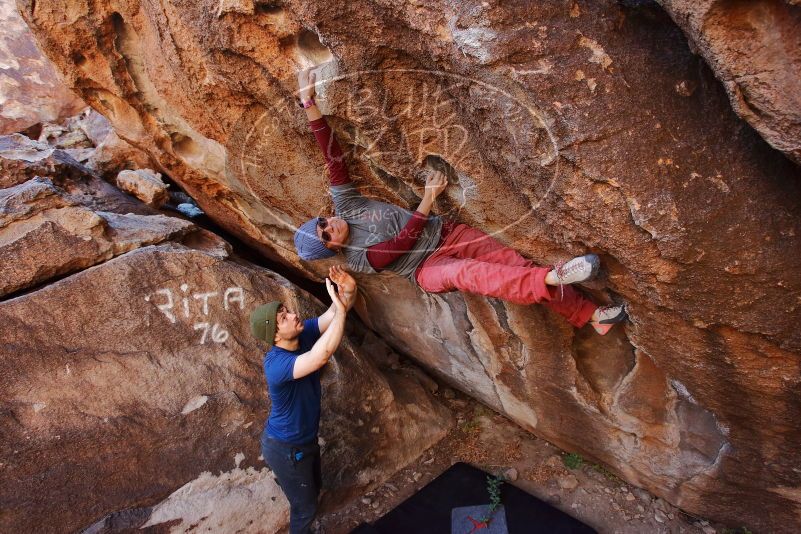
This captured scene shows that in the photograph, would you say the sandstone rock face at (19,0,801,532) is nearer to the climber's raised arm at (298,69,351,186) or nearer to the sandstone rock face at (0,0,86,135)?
the climber's raised arm at (298,69,351,186)

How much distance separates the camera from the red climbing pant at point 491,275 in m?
2.33

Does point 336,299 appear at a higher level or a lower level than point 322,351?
higher

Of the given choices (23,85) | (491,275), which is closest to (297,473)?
(491,275)

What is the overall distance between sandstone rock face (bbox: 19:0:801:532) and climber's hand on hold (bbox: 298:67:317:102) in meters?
0.06

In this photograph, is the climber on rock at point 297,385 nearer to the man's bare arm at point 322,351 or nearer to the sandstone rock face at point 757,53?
the man's bare arm at point 322,351

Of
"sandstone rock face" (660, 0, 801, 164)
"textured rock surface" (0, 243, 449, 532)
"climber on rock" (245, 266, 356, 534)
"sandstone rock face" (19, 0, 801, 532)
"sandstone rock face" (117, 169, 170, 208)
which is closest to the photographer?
"sandstone rock face" (660, 0, 801, 164)

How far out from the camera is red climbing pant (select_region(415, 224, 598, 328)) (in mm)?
2332

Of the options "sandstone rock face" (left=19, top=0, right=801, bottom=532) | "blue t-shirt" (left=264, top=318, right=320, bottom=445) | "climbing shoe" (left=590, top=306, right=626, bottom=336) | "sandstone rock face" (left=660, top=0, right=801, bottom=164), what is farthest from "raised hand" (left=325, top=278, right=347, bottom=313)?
"sandstone rock face" (left=660, top=0, right=801, bottom=164)

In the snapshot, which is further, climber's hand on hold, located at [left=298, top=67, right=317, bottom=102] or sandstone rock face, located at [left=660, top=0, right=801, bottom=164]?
climber's hand on hold, located at [left=298, top=67, right=317, bottom=102]

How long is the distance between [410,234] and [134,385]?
6.76 ft

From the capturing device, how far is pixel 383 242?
291cm

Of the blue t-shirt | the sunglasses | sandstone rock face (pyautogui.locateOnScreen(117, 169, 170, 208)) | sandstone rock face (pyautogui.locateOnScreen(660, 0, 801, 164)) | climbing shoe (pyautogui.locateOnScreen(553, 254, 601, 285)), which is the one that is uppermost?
sandstone rock face (pyautogui.locateOnScreen(660, 0, 801, 164))

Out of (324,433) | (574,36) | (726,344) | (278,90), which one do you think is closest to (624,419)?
(726,344)

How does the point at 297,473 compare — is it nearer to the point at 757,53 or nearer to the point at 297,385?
the point at 297,385
